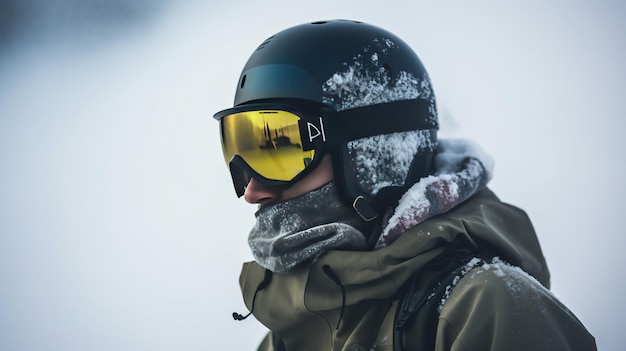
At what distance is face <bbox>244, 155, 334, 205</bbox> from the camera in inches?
62.9

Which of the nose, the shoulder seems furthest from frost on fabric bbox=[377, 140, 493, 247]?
the nose

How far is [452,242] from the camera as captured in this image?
1.38 m

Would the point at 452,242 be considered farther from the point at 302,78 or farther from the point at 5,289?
the point at 5,289

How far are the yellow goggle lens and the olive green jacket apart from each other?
0.92 feet

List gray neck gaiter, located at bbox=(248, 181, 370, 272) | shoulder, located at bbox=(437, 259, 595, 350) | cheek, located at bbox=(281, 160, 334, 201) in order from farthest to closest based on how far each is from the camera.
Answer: cheek, located at bbox=(281, 160, 334, 201) < gray neck gaiter, located at bbox=(248, 181, 370, 272) < shoulder, located at bbox=(437, 259, 595, 350)

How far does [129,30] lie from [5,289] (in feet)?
7.39

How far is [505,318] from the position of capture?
1160mm

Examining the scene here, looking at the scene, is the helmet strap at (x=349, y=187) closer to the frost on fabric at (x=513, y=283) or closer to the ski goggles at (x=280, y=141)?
the ski goggles at (x=280, y=141)

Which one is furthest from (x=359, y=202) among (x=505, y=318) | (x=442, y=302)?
(x=505, y=318)

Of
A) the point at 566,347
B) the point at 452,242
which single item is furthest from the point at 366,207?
the point at 566,347

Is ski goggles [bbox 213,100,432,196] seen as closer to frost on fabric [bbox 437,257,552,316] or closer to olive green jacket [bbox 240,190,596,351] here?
olive green jacket [bbox 240,190,596,351]

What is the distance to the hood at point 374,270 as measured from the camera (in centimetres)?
136

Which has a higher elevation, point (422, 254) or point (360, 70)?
point (360, 70)

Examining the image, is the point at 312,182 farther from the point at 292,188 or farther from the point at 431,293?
the point at 431,293
